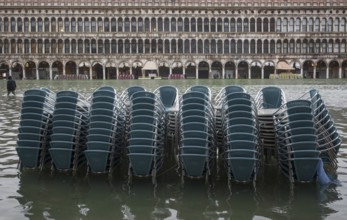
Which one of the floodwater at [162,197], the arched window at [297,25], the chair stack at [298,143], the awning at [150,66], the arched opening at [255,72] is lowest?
the floodwater at [162,197]

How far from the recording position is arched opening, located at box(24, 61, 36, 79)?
267ft

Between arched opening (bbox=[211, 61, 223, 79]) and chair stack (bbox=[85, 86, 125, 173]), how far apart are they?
7296 cm

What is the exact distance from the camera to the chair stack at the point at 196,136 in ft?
28.0

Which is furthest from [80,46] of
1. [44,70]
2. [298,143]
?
[298,143]

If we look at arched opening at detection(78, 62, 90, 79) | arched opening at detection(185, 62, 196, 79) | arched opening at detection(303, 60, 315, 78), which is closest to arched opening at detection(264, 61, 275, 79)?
arched opening at detection(303, 60, 315, 78)

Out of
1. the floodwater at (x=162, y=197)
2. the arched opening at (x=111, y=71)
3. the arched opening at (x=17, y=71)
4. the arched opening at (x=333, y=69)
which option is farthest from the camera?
the arched opening at (x=333, y=69)

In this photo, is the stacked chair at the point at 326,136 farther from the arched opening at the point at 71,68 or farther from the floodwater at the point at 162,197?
the arched opening at the point at 71,68

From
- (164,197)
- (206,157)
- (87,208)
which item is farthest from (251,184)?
(87,208)

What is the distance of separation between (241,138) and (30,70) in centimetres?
7735

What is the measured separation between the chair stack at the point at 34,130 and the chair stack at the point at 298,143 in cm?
412

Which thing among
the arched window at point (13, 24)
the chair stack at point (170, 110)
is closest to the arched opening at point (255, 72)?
the arched window at point (13, 24)

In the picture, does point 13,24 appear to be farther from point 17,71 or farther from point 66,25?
point 66,25

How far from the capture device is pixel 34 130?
30.8 ft

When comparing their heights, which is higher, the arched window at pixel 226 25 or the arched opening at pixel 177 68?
the arched window at pixel 226 25
